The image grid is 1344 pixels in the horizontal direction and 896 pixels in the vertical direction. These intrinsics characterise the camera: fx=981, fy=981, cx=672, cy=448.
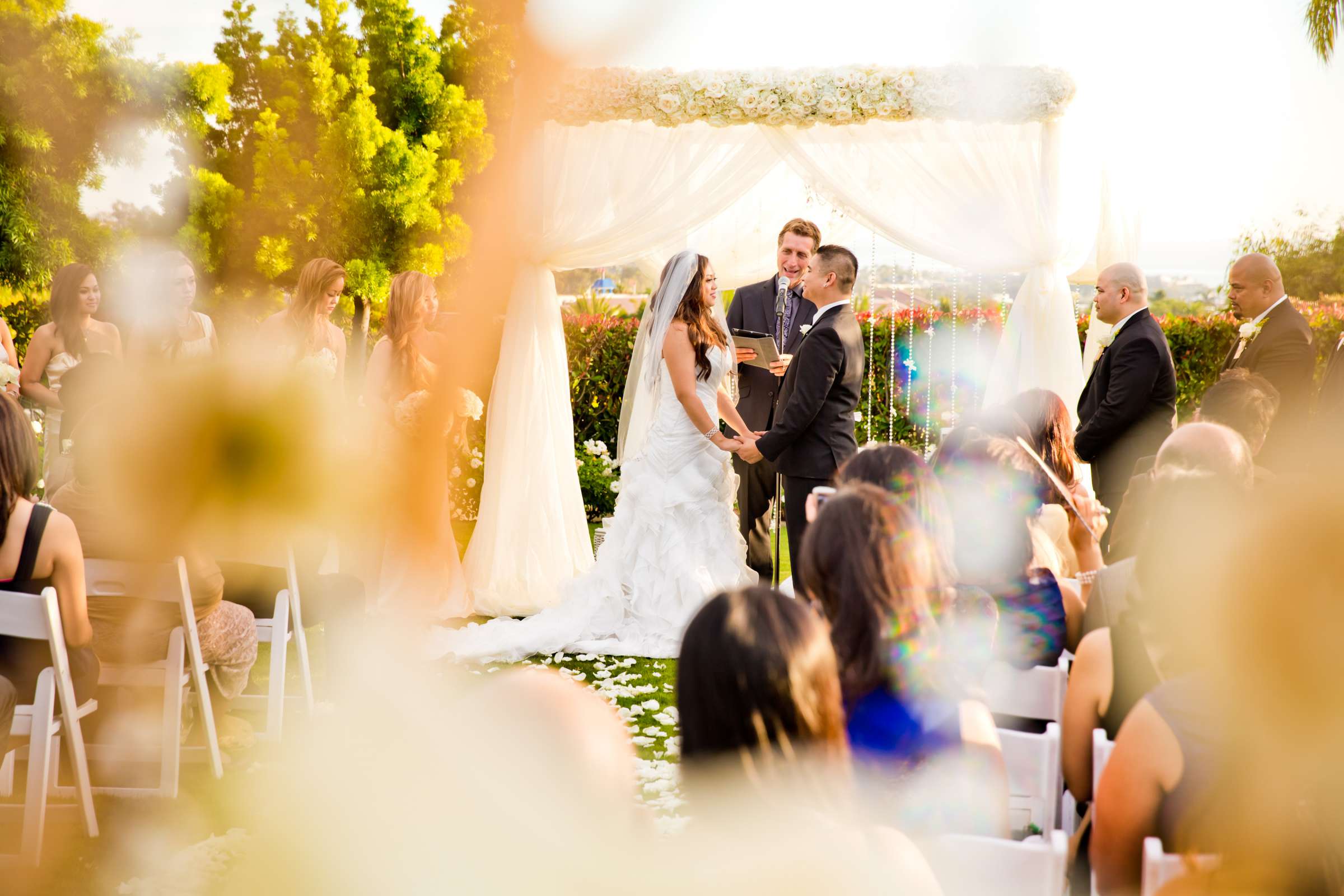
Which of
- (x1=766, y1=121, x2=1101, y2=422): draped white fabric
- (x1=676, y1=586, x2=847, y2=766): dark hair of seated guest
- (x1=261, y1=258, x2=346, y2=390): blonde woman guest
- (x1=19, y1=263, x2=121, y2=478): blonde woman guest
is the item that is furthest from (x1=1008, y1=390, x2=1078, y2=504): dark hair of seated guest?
(x1=19, y1=263, x2=121, y2=478): blonde woman guest

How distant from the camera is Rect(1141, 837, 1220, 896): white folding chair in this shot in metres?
1.47

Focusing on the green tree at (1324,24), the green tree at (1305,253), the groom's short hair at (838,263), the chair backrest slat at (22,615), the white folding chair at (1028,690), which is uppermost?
the green tree at (1324,24)

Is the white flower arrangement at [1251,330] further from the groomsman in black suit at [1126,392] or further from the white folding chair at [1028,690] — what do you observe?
the white folding chair at [1028,690]

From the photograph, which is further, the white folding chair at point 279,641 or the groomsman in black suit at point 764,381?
the groomsman in black suit at point 764,381

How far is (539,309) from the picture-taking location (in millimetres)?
6102

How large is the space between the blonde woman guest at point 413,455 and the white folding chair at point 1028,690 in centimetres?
306

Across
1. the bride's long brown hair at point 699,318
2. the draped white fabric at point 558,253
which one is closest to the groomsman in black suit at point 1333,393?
the bride's long brown hair at point 699,318

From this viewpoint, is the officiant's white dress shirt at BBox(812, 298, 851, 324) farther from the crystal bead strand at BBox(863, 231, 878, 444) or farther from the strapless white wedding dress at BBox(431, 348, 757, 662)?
the crystal bead strand at BBox(863, 231, 878, 444)

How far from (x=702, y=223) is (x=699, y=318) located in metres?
1.06

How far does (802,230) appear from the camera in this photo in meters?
6.02

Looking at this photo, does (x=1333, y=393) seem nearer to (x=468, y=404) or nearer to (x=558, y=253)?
(x=558, y=253)

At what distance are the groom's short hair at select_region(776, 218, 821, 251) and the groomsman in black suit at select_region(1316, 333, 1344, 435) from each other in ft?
9.36

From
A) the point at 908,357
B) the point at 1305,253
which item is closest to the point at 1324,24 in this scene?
the point at 1305,253

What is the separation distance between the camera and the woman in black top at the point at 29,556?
2754 millimetres
